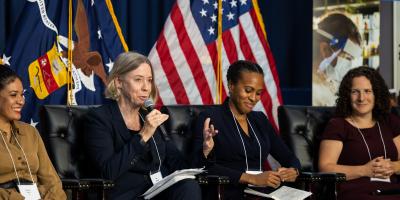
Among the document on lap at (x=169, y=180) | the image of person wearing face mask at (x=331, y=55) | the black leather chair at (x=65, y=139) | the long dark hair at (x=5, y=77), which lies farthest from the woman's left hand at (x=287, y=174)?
the image of person wearing face mask at (x=331, y=55)

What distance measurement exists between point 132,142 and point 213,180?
46 cm

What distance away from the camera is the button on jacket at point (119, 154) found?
6.53 feet

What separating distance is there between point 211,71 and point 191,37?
362 millimetres

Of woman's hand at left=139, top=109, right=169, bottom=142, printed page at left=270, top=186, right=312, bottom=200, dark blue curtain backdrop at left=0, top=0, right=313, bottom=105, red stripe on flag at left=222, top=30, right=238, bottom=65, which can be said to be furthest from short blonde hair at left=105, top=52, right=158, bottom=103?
dark blue curtain backdrop at left=0, top=0, right=313, bottom=105

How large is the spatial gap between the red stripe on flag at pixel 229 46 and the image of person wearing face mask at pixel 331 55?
85 centimetres

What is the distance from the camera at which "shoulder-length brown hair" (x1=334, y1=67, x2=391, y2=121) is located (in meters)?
2.67

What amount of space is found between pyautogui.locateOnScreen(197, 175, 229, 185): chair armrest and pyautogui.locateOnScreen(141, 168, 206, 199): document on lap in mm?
46

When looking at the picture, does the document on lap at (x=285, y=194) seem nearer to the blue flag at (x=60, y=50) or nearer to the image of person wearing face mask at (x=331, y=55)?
the blue flag at (x=60, y=50)

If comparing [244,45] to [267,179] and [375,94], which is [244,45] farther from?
[267,179]

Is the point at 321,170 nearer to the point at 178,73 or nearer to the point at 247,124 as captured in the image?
the point at 247,124

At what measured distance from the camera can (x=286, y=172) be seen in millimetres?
2309

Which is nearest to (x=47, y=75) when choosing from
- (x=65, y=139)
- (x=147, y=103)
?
(x=65, y=139)

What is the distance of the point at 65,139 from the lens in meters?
2.31

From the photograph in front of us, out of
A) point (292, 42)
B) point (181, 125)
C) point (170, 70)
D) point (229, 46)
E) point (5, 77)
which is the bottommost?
point (181, 125)
